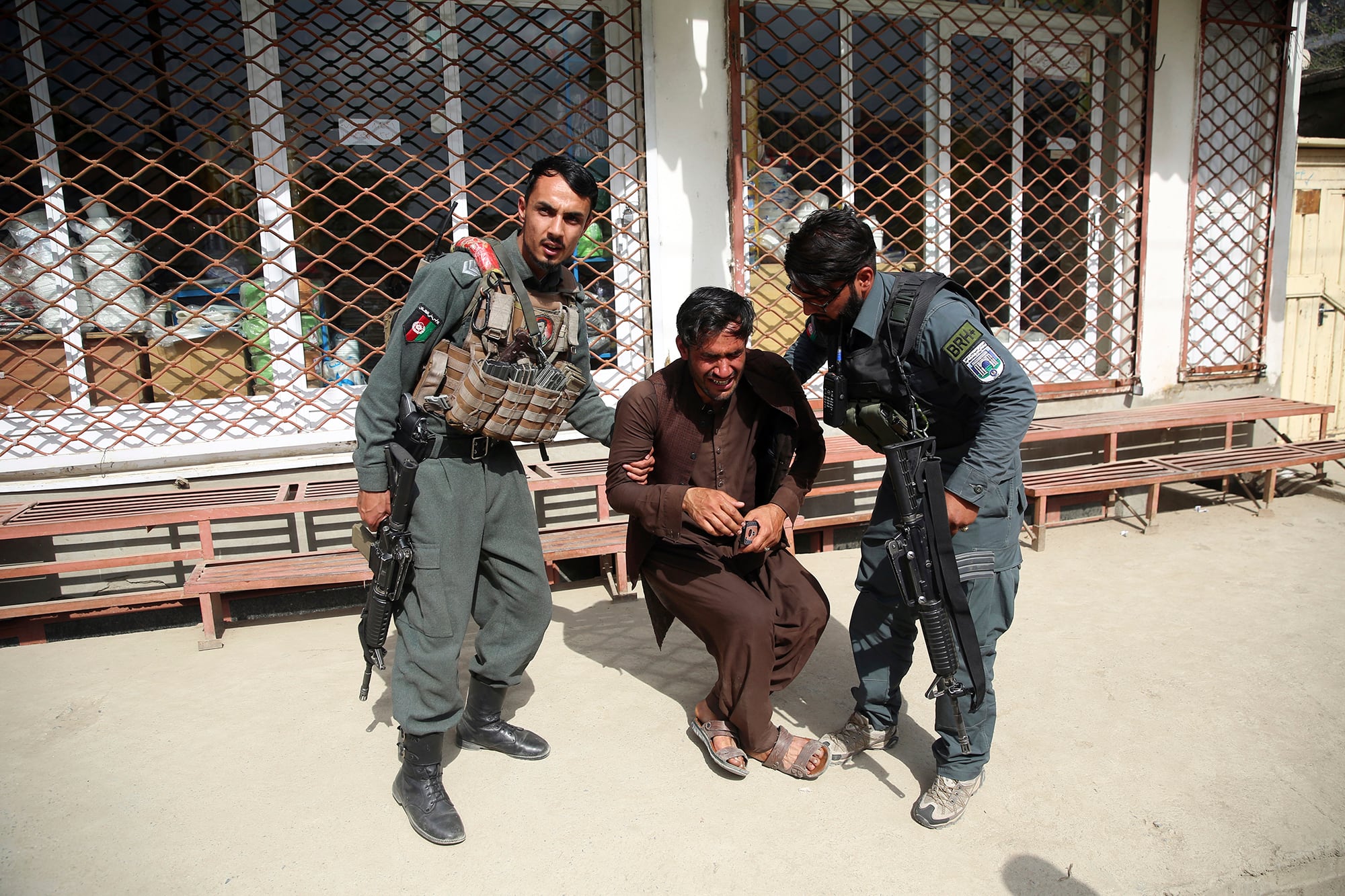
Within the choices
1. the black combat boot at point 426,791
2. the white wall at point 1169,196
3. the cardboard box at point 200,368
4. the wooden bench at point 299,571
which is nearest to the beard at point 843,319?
the black combat boot at point 426,791

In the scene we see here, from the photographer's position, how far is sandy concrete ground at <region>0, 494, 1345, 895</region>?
2.10 m

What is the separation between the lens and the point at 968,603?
225 centimetres

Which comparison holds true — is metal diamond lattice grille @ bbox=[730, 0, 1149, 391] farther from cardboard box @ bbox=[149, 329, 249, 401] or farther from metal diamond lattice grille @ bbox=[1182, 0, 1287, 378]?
cardboard box @ bbox=[149, 329, 249, 401]

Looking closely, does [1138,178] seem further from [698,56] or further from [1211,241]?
[698,56]

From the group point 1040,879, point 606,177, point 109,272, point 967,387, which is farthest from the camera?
point 606,177

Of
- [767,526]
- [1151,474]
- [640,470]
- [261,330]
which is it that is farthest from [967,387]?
[261,330]

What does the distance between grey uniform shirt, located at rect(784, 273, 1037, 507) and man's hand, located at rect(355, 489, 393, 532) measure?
52.8 inches

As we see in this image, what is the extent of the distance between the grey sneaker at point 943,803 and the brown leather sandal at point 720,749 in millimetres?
482

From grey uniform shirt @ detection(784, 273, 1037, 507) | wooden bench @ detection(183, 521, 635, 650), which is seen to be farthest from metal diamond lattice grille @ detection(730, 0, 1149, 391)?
grey uniform shirt @ detection(784, 273, 1037, 507)

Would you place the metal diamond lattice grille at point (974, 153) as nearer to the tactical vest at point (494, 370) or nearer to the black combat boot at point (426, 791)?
the tactical vest at point (494, 370)

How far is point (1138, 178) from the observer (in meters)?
5.24

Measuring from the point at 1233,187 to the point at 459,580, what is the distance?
5538mm

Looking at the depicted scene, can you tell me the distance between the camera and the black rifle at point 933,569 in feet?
7.18

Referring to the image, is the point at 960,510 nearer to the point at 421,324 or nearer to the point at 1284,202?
the point at 421,324
